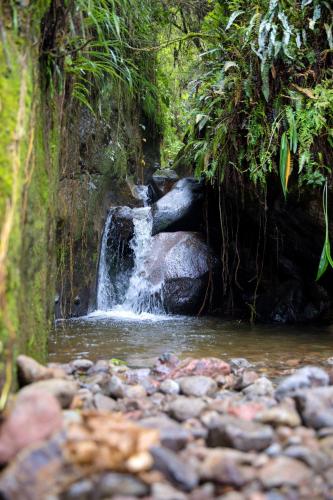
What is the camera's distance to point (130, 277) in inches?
273

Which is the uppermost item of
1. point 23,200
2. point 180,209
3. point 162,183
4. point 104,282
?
point 162,183

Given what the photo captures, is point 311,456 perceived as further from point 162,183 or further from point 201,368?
point 162,183

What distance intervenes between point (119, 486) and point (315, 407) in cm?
89

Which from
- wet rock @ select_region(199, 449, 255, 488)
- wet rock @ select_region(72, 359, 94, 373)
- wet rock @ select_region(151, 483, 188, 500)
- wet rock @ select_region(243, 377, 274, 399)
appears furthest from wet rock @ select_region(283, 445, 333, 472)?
wet rock @ select_region(72, 359, 94, 373)

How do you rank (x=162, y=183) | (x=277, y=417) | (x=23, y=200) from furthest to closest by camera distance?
(x=162, y=183) → (x=23, y=200) → (x=277, y=417)

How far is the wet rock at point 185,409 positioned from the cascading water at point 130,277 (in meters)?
4.45

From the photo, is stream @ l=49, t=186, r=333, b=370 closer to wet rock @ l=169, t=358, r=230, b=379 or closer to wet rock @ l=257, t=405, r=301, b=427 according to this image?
wet rock @ l=169, t=358, r=230, b=379

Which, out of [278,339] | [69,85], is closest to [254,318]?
[278,339]

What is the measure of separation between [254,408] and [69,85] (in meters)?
2.32

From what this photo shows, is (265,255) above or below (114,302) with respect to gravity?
above

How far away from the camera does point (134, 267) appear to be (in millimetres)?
6969

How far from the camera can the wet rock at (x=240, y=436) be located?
4.53ft

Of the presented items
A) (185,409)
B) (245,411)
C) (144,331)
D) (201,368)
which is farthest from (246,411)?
(144,331)

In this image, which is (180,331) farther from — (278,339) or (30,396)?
(30,396)
